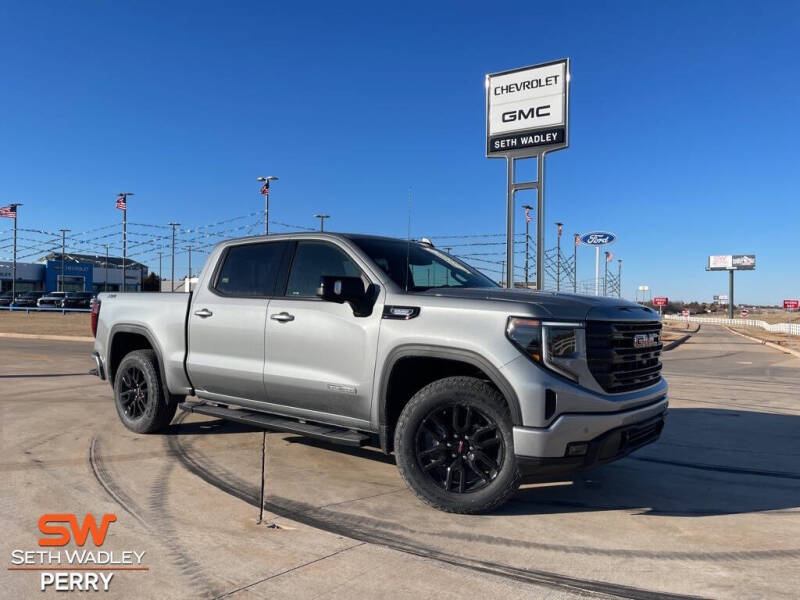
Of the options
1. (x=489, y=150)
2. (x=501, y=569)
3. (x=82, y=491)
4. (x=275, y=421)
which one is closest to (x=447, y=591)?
(x=501, y=569)

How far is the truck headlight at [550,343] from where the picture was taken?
393 centimetres

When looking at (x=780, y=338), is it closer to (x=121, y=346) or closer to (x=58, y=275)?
(x=121, y=346)

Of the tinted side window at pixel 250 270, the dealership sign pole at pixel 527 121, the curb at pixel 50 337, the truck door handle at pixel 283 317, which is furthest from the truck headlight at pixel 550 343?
the curb at pixel 50 337

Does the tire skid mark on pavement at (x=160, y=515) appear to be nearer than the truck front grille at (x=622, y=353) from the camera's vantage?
Yes

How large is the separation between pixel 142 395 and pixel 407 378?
327 centimetres

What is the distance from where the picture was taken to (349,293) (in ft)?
14.6

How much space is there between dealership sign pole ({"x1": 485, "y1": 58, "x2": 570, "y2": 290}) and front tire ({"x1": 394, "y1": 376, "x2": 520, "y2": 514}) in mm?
9079

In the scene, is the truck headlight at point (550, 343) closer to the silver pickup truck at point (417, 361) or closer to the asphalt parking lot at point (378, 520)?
the silver pickup truck at point (417, 361)

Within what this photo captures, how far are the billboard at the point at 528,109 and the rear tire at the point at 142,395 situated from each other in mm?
9949

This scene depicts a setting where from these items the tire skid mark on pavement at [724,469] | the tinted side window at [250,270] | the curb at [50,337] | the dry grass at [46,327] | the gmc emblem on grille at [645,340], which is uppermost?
the tinted side window at [250,270]

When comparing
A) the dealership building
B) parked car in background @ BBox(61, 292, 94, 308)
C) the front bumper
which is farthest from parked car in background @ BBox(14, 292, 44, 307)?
the front bumper

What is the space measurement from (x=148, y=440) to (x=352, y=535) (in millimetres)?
3245

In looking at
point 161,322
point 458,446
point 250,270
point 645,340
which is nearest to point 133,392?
point 161,322

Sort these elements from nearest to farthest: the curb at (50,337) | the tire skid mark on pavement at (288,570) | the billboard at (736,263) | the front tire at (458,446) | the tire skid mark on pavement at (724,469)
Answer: the tire skid mark on pavement at (288,570) < the front tire at (458,446) < the tire skid mark on pavement at (724,469) < the curb at (50,337) < the billboard at (736,263)
